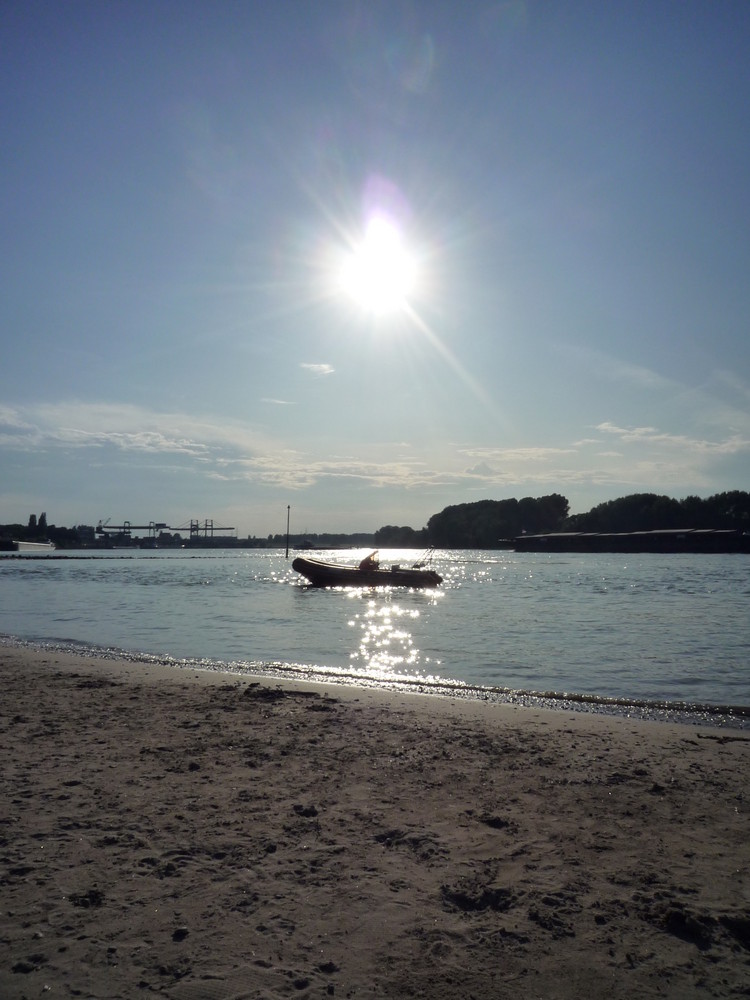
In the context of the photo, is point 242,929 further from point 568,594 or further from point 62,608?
point 568,594

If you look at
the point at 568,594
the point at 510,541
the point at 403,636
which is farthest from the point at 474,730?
the point at 510,541

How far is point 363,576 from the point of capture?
44.2 metres

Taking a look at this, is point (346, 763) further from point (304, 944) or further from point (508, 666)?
point (508, 666)

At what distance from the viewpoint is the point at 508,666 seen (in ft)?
46.3

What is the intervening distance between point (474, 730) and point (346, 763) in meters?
2.06

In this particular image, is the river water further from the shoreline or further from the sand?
the sand

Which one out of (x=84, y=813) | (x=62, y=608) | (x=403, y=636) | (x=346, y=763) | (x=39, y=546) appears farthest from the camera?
(x=39, y=546)

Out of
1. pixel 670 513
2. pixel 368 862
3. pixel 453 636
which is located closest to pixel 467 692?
pixel 368 862

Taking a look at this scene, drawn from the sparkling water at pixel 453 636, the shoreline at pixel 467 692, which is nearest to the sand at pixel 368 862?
the shoreline at pixel 467 692

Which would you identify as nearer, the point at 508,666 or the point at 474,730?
the point at 474,730

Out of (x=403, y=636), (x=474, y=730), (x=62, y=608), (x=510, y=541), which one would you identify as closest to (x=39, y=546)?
(x=510, y=541)

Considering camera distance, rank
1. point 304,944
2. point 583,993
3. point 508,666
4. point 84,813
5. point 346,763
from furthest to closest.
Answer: point 508,666
point 346,763
point 84,813
point 304,944
point 583,993

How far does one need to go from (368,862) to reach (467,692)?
7063 millimetres

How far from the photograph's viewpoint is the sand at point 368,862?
131 inches
